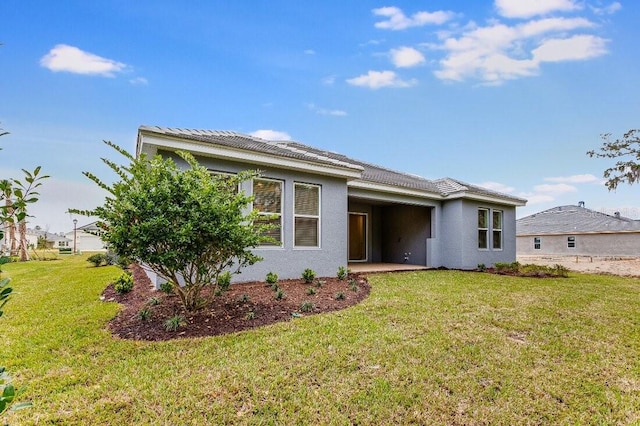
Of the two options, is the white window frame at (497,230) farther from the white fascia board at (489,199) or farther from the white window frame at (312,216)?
the white window frame at (312,216)

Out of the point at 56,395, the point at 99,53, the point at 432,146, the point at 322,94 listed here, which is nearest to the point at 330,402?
the point at 56,395

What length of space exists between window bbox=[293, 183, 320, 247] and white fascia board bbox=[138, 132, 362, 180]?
564 millimetres

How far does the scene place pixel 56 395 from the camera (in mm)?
3332

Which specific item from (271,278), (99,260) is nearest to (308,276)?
Answer: (271,278)

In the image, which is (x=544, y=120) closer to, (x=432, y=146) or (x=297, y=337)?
(x=432, y=146)

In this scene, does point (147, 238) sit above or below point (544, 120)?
below

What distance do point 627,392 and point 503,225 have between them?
500 inches

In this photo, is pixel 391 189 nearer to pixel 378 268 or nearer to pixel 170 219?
pixel 378 268

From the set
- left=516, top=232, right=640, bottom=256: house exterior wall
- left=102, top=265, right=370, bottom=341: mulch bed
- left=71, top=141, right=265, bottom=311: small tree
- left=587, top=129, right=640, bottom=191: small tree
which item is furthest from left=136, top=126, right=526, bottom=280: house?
left=516, top=232, right=640, bottom=256: house exterior wall

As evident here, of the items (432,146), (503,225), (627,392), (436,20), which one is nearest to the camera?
(627,392)

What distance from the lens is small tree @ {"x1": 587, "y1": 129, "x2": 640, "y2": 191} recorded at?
1705 centimetres

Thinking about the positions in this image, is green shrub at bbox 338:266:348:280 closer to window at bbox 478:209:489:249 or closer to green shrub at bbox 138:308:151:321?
green shrub at bbox 138:308:151:321

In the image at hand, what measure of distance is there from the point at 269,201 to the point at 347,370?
19.1 ft

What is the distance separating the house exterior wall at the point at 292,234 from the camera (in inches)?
340
